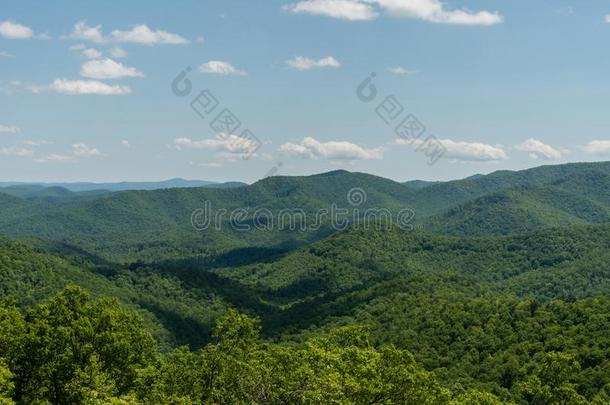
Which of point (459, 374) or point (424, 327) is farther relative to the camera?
point (424, 327)

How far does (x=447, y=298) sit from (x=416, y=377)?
132m

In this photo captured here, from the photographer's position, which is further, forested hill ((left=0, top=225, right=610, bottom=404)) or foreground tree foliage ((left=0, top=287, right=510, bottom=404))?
forested hill ((left=0, top=225, right=610, bottom=404))

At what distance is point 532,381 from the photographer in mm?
43156

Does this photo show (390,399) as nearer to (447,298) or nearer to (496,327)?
(496,327)

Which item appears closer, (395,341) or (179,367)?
(179,367)

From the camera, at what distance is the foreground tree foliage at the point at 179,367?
35250 mm

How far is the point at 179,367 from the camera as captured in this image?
40406 millimetres

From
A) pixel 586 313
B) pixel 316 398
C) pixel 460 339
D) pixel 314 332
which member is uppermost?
pixel 316 398

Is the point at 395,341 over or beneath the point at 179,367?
beneath

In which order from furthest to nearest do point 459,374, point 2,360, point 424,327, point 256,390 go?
point 424,327 → point 459,374 → point 256,390 → point 2,360

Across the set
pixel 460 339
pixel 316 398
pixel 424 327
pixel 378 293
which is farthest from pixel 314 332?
pixel 316 398

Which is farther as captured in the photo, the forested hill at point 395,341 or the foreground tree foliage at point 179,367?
the forested hill at point 395,341

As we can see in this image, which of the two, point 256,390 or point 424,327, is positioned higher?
point 256,390

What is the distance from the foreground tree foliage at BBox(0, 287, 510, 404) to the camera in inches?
1388
